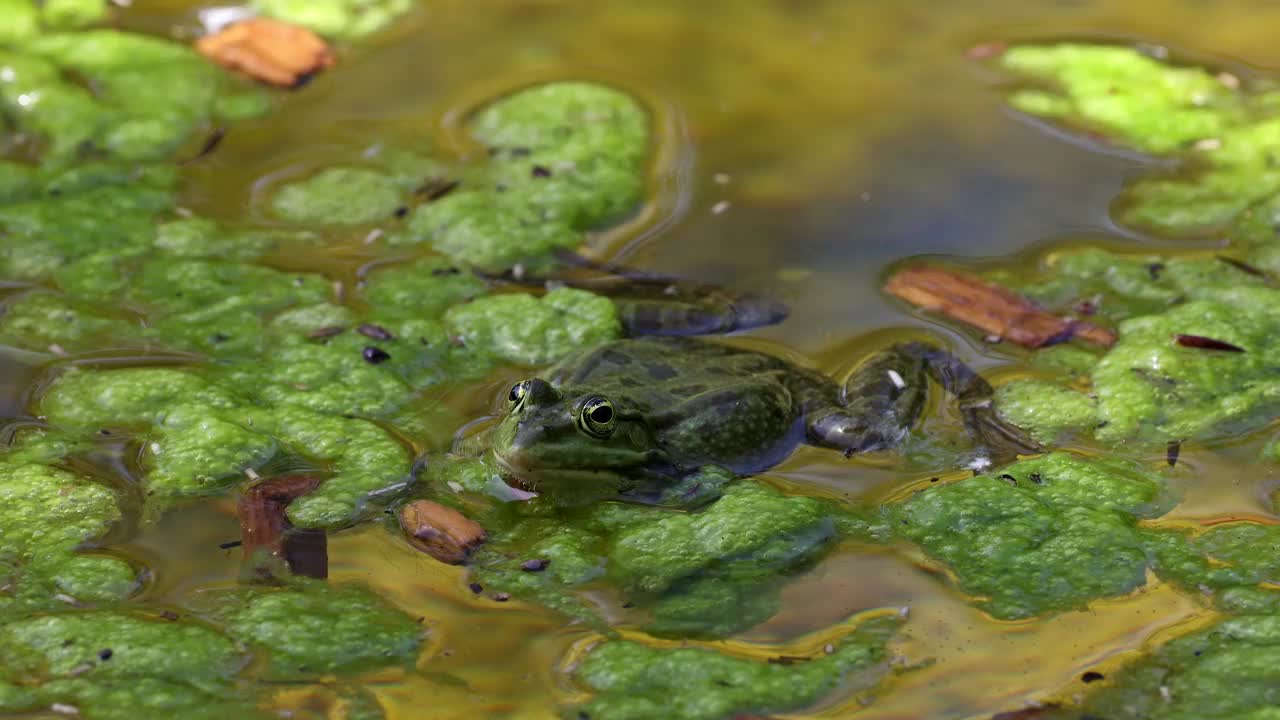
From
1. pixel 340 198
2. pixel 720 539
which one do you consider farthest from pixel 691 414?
pixel 340 198

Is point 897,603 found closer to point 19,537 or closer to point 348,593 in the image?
point 348,593

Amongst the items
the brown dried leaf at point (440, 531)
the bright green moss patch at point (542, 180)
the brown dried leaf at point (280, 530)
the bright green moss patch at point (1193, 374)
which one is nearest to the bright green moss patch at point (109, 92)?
the bright green moss patch at point (542, 180)

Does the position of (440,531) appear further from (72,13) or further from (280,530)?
(72,13)

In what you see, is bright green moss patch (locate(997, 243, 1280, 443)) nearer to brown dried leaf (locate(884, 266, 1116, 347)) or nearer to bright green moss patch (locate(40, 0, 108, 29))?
brown dried leaf (locate(884, 266, 1116, 347))

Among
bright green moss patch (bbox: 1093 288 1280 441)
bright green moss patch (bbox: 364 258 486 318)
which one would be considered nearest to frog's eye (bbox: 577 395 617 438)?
bright green moss patch (bbox: 364 258 486 318)

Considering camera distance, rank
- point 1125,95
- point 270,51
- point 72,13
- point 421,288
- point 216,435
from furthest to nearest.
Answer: point 72,13 < point 270,51 < point 1125,95 < point 421,288 < point 216,435

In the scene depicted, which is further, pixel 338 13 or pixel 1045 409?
pixel 338 13

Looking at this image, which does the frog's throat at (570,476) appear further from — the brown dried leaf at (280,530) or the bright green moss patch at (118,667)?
the bright green moss patch at (118,667)

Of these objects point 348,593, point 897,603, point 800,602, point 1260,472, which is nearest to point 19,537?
point 348,593
